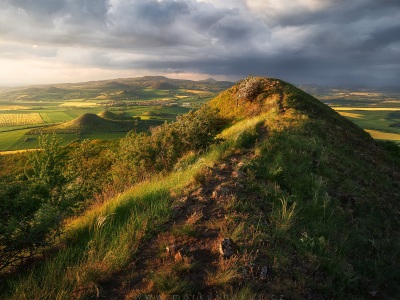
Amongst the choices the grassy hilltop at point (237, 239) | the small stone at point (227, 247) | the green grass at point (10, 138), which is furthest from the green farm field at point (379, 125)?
the green grass at point (10, 138)

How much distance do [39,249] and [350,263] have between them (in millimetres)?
6426

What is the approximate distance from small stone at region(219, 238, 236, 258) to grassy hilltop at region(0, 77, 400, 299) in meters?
0.02

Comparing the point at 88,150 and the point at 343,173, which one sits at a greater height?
the point at 343,173

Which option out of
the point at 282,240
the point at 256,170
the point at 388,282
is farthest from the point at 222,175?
the point at 388,282

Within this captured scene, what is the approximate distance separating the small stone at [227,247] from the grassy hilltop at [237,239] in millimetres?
19

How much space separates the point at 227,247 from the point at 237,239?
0.31 metres

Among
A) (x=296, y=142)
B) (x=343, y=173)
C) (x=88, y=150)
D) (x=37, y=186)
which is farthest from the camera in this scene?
(x=88, y=150)

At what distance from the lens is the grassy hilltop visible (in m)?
4.12

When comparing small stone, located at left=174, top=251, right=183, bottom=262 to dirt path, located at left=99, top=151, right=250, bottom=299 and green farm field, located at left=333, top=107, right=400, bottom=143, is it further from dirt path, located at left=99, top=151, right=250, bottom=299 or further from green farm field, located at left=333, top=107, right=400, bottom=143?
green farm field, located at left=333, top=107, right=400, bottom=143

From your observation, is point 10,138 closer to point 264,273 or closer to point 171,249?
point 171,249

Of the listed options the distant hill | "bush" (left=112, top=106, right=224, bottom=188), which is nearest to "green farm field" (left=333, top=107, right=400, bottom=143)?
"bush" (left=112, top=106, right=224, bottom=188)

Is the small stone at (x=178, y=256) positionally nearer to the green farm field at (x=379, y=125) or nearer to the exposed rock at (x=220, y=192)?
the exposed rock at (x=220, y=192)

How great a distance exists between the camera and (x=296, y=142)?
461 inches

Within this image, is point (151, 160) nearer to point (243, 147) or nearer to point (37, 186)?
point (243, 147)
